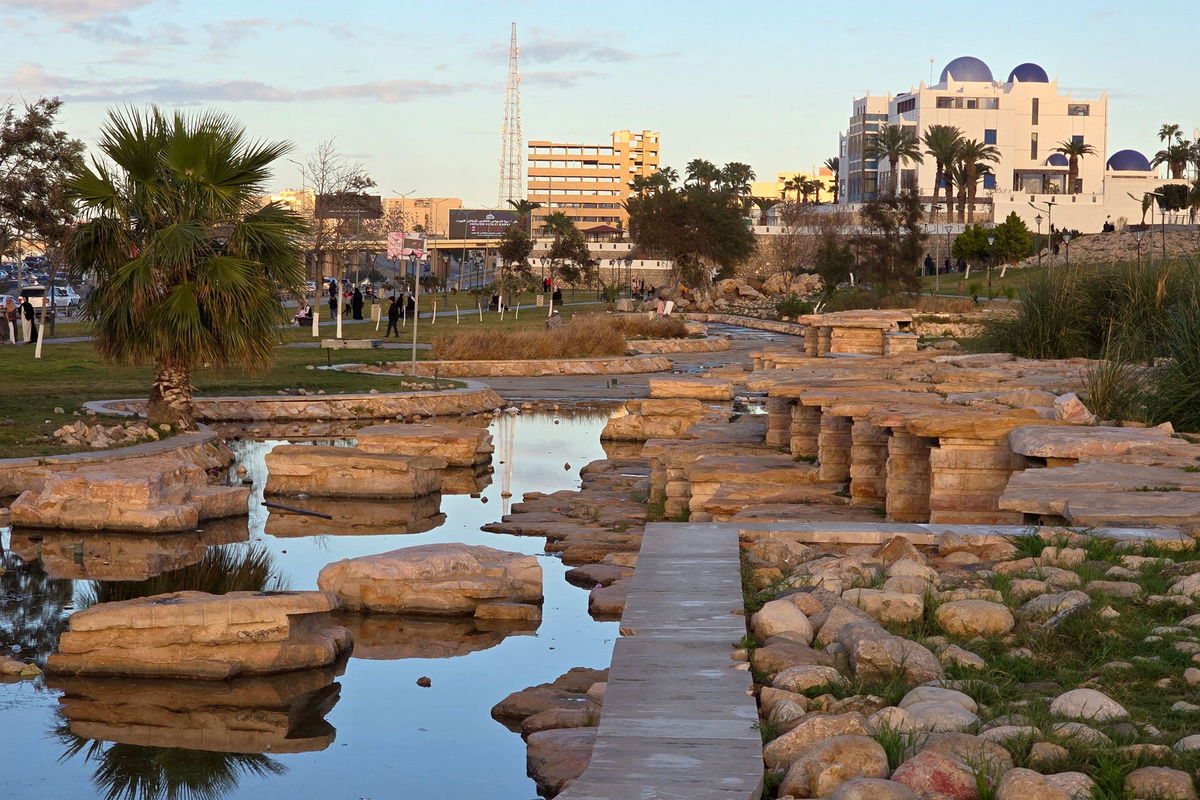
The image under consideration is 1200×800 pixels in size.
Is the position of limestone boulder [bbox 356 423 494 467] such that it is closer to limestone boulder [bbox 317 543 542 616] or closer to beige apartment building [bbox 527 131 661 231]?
limestone boulder [bbox 317 543 542 616]

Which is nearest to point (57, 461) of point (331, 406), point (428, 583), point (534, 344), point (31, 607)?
point (31, 607)

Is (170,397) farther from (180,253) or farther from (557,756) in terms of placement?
(557,756)

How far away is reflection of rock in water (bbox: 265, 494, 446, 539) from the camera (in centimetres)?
1248

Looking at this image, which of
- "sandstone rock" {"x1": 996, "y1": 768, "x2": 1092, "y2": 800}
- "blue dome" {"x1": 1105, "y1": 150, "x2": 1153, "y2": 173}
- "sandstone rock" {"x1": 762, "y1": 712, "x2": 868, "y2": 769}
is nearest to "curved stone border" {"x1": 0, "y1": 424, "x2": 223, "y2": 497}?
"sandstone rock" {"x1": 762, "y1": 712, "x2": 868, "y2": 769}

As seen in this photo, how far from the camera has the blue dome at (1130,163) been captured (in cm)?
10962

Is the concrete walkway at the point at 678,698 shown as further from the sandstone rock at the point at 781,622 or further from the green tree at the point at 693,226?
the green tree at the point at 693,226

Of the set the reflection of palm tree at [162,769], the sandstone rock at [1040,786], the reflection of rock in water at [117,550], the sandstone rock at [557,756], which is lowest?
the reflection of palm tree at [162,769]

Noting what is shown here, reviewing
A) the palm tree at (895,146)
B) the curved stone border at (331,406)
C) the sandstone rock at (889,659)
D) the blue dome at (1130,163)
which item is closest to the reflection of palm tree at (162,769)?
the sandstone rock at (889,659)

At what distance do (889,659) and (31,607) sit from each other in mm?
6518

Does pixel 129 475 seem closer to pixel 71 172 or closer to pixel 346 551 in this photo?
pixel 346 551

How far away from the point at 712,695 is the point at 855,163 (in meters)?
113

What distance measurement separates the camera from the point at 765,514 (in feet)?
31.4

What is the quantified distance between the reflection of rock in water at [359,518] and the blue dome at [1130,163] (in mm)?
106906

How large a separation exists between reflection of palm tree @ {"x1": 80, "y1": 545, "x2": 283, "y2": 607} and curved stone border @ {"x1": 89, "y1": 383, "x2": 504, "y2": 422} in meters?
8.77
